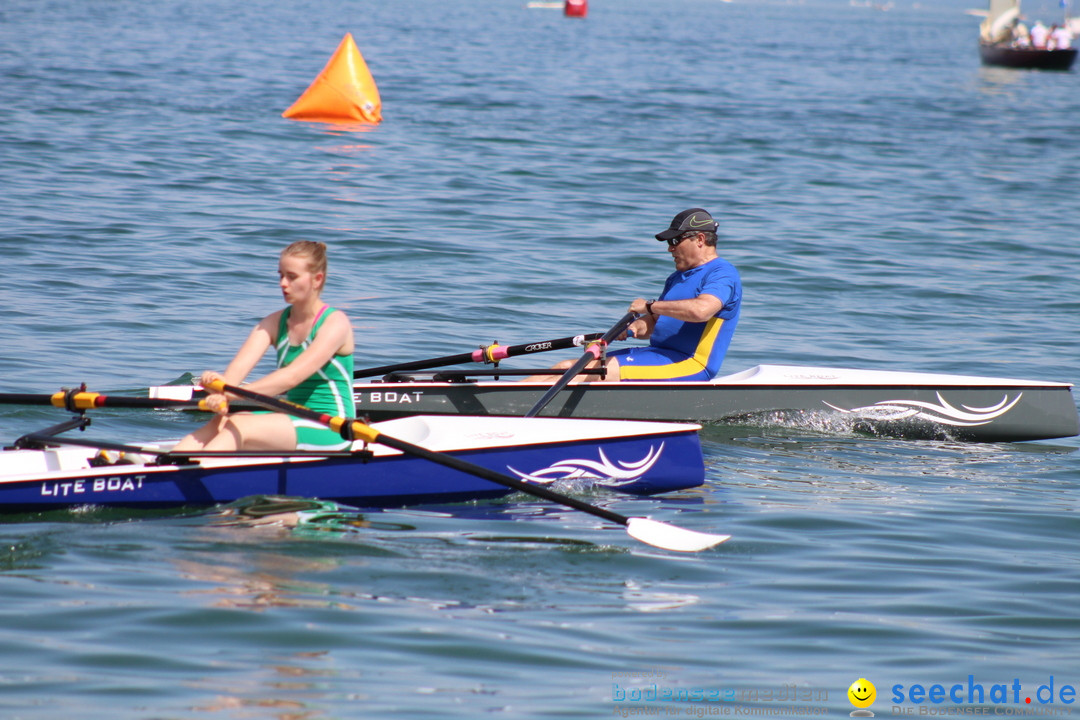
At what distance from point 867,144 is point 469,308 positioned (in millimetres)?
13266

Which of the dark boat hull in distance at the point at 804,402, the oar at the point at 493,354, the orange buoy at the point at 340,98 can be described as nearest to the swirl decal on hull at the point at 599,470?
the dark boat hull in distance at the point at 804,402

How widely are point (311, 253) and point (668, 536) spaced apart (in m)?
2.05

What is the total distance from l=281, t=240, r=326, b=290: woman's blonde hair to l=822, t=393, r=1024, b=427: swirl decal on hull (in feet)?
12.7

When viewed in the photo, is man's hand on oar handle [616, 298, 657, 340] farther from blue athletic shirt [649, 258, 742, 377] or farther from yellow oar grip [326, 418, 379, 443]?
yellow oar grip [326, 418, 379, 443]

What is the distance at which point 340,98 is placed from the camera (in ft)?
68.4

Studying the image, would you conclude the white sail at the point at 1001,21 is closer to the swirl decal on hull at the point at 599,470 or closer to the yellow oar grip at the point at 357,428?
the swirl decal on hull at the point at 599,470

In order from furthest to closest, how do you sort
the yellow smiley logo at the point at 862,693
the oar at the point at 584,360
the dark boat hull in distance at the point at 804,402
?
the dark boat hull in distance at the point at 804,402 < the oar at the point at 584,360 < the yellow smiley logo at the point at 862,693

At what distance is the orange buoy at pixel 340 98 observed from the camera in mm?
20703

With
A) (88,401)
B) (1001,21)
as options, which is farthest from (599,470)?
(1001,21)

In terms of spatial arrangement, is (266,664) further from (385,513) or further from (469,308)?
(469,308)

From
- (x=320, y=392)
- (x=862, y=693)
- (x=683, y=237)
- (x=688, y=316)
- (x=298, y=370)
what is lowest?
(x=862, y=693)

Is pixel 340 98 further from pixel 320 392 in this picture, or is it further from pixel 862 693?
pixel 862 693

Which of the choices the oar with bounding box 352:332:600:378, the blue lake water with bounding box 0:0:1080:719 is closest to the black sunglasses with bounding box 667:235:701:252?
the oar with bounding box 352:332:600:378

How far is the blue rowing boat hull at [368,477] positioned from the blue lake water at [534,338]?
0.39ft
